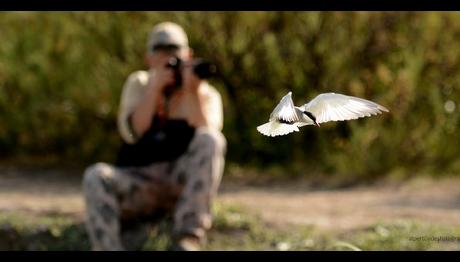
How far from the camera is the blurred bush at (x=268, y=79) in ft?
21.9

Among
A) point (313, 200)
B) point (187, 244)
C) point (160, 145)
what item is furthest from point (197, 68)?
point (313, 200)

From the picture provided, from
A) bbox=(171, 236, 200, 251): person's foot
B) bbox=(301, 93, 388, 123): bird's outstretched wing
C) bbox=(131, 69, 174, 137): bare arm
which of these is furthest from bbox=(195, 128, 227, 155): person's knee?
bbox=(301, 93, 388, 123): bird's outstretched wing

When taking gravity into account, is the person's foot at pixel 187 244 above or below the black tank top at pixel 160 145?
below

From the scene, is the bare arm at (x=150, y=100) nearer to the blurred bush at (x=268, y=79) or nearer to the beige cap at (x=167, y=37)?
the beige cap at (x=167, y=37)

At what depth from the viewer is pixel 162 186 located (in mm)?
4695

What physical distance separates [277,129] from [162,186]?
3415mm

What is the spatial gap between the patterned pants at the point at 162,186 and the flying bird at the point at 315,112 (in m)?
3.16

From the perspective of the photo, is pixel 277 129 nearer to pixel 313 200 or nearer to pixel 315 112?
pixel 315 112

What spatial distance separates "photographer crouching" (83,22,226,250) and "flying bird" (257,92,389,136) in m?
3.00

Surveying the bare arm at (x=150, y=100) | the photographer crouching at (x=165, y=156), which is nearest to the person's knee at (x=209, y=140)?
the photographer crouching at (x=165, y=156)
